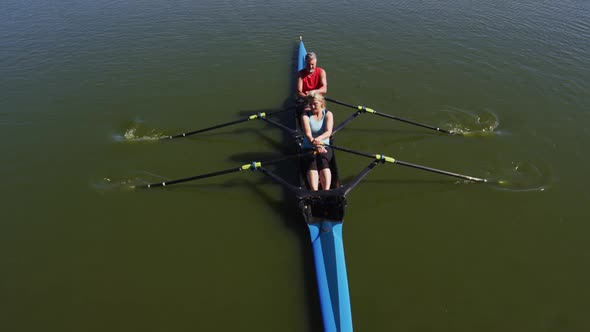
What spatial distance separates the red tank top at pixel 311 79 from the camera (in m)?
8.62

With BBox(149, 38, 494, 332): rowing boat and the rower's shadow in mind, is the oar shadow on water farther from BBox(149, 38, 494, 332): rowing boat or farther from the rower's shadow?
the rower's shadow

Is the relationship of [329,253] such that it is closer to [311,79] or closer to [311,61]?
[311,61]

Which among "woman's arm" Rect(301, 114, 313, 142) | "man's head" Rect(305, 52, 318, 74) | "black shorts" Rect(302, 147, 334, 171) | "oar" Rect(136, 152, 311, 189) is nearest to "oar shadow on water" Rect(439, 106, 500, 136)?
"man's head" Rect(305, 52, 318, 74)

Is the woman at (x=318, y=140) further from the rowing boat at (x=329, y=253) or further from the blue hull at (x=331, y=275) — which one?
the blue hull at (x=331, y=275)

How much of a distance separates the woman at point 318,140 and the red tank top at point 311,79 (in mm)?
1988

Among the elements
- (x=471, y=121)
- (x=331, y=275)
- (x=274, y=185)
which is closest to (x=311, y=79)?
(x=274, y=185)

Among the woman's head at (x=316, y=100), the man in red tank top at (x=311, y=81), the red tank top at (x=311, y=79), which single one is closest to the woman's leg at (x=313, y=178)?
the woman's head at (x=316, y=100)

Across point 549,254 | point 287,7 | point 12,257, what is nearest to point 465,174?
point 549,254

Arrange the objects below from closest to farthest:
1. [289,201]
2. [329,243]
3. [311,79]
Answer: [329,243]
[289,201]
[311,79]

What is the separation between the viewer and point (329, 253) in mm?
5547

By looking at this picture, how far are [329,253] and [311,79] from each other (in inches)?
188

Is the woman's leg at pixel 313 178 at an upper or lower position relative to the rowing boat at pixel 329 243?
upper

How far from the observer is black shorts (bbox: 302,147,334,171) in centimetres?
667

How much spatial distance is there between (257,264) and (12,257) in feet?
14.3
